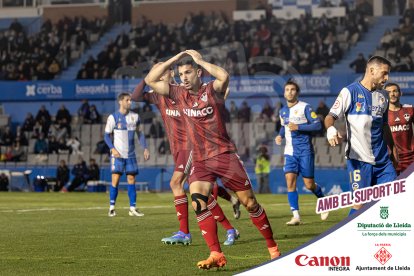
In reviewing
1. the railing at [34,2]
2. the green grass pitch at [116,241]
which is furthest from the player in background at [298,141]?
the railing at [34,2]

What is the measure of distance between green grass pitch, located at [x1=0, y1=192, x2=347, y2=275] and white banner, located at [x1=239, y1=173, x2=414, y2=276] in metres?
2.43

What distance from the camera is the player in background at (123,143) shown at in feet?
70.9

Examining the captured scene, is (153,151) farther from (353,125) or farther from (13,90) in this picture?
(353,125)

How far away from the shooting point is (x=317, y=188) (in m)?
19.5

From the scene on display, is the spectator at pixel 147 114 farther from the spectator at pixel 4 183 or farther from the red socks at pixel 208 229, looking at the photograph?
the red socks at pixel 208 229

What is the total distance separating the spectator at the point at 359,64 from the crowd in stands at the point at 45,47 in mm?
13615

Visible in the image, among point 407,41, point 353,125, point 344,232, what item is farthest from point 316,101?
point 344,232

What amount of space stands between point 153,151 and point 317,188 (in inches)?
706

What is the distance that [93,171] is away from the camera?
36.9m

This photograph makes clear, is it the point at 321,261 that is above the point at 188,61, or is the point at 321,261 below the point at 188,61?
below

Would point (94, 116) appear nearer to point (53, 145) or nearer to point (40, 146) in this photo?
point (53, 145)

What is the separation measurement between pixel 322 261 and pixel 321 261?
0.04ft

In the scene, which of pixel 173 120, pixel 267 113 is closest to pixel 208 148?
pixel 173 120

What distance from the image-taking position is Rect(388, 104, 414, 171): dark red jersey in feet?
57.7
